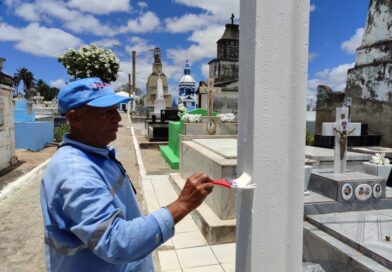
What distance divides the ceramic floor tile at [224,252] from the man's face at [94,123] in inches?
102

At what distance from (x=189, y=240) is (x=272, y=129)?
304cm

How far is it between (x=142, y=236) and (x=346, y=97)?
10169mm

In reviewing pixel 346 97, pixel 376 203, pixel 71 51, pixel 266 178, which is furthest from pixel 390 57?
pixel 71 51

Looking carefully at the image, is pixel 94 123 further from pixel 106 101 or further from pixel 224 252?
pixel 224 252

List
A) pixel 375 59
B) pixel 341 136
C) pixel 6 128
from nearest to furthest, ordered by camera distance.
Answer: pixel 341 136 < pixel 375 59 < pixel 6 128

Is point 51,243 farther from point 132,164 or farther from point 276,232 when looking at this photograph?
point 132,164

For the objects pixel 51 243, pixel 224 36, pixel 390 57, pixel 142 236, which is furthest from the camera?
pixel 224 36

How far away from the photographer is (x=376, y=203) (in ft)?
12.9

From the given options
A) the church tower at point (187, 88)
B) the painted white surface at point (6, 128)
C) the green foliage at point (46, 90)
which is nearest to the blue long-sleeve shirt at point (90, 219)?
the painted white surface at point (6, 128)

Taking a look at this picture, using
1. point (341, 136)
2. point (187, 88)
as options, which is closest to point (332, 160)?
point (341, 136)

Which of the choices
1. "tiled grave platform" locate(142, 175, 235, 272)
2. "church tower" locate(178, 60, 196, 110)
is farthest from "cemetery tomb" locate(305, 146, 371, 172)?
"church tower" locate(178, 60, 196, 110)

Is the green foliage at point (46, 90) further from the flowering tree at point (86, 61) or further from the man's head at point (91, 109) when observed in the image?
the man's head at point (91, 109)

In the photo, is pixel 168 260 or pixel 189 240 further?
pixel 189 240

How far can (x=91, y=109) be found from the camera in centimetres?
144
